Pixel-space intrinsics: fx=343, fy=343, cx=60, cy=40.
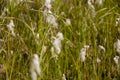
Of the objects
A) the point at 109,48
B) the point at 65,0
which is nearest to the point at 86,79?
the point at 109,48

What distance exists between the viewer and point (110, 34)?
196cm

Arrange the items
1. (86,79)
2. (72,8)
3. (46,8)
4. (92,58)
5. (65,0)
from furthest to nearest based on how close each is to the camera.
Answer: (65,0), (72,8), (92,58), (86,79), (46,8)

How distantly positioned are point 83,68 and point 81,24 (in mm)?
431

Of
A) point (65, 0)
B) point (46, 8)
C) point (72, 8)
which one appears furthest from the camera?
point (65, 0)

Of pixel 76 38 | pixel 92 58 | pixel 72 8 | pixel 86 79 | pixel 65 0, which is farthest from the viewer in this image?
pixel 65 0

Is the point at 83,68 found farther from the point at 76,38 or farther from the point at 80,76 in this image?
the point at 76,38

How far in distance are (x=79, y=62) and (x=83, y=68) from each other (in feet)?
0.13

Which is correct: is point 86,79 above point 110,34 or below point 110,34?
below

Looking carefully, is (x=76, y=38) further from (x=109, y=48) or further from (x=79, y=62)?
(x=79, y=62)

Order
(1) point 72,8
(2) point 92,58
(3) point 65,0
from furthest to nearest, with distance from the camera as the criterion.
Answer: (3) point 65,0, (1) point 72,8, (2) point 92,58

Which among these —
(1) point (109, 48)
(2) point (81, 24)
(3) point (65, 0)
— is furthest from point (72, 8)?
(1) point (109, 48)

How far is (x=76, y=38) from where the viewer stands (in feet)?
6.26

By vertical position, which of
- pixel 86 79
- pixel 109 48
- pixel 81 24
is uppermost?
pixel 81 24

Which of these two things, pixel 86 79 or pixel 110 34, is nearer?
pixel 86 79
